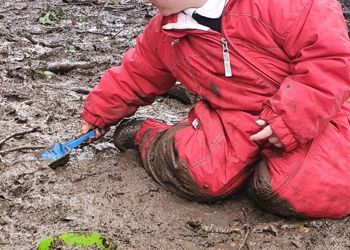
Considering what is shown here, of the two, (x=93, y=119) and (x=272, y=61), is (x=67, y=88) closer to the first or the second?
(x=93, y=119)

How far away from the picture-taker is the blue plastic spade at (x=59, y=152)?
303 cm

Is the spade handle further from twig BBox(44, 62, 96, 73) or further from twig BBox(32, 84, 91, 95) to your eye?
twig BBox(44, 62, 96, 73)

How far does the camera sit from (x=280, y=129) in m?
2.45

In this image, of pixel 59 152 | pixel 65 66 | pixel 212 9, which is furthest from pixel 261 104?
pixel 65 66

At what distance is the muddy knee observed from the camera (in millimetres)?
2590

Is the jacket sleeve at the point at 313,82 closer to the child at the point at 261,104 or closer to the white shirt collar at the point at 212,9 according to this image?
the child at the point at 261,104

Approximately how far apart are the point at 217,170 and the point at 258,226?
0.31 m

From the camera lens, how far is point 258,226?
2.58m

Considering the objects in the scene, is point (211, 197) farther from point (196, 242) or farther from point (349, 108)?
point (349, 108)

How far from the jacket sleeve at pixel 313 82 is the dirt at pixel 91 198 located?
0.41m

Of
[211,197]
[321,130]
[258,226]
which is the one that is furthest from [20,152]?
[321,130]

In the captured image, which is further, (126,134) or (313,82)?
(126,134)

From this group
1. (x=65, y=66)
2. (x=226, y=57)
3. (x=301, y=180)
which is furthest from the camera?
(x=65, y=66)

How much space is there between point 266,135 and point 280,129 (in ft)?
0.22
